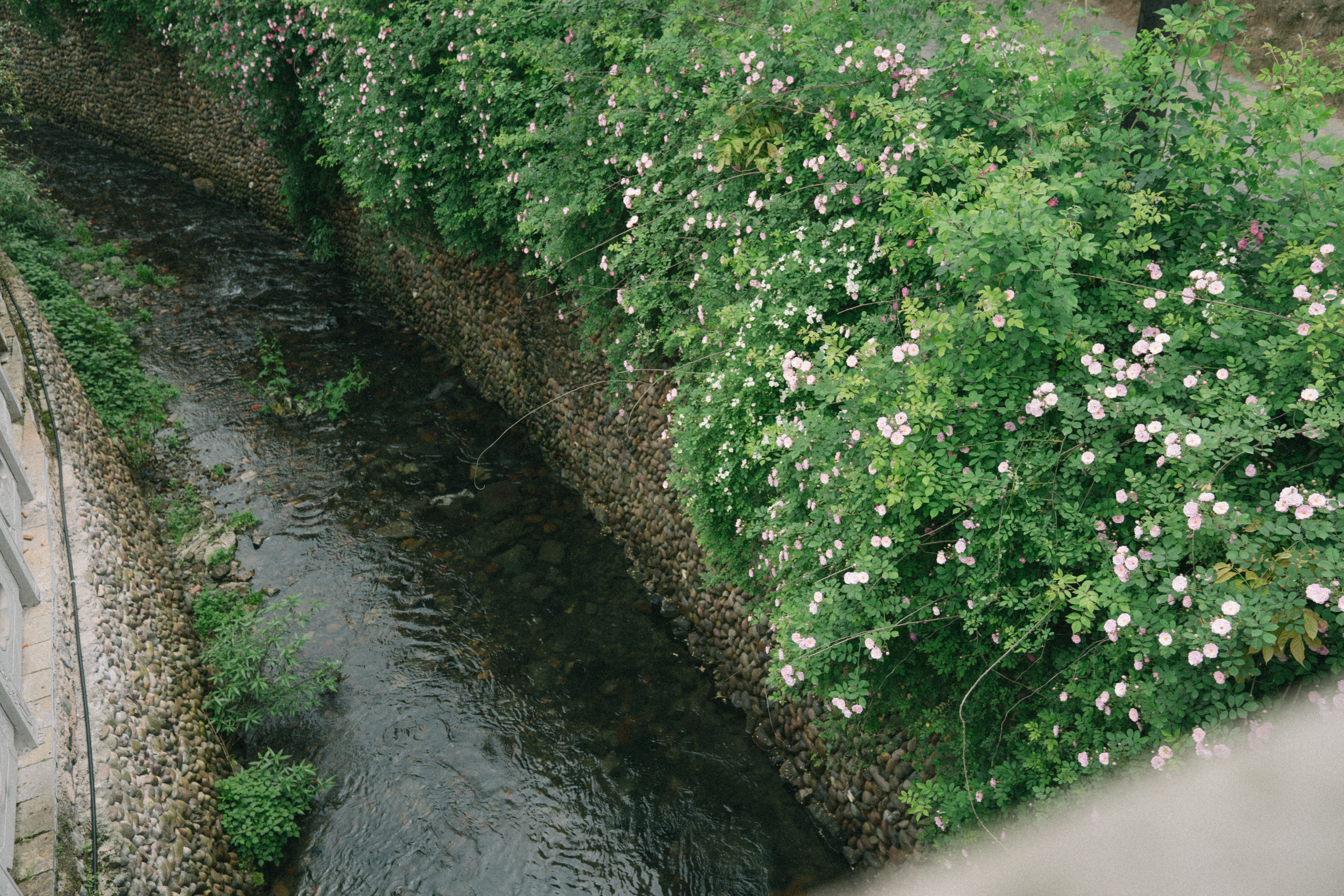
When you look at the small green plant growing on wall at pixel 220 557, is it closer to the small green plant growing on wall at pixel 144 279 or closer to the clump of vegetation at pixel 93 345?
the clump of vegetation at pixel 93 345

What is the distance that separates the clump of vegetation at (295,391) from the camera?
9000 millimetres

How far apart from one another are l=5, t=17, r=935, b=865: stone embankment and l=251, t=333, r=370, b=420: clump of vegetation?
1196 mm

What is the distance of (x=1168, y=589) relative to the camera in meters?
2.90

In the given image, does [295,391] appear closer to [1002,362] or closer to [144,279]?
[144,279]

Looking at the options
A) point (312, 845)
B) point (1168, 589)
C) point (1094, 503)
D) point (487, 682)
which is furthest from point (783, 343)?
point (312, 845)

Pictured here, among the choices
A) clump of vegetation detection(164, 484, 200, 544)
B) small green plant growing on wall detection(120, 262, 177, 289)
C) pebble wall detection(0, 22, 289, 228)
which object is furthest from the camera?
pebble wall detection(0, 22, 289, 228)

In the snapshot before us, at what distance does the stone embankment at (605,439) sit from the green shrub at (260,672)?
106 inches

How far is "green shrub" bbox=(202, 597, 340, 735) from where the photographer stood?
5.69m

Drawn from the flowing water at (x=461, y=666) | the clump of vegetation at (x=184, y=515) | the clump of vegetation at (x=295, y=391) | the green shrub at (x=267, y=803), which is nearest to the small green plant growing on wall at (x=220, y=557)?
the flowing water at (x=461, y=666)

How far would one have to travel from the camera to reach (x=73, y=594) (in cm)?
512

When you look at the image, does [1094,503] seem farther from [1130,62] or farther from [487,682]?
[487,682]

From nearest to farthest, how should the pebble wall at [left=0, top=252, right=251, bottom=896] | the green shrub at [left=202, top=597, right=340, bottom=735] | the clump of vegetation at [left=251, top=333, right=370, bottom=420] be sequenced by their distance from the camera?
the pebble wall at [left=0, top=252, right=251, bottom=896] → the green shrub at [left=202, top=597, right=340, bottom=735] → the clump of vegetation at [left=251, top=333, right=370, bottom=420]

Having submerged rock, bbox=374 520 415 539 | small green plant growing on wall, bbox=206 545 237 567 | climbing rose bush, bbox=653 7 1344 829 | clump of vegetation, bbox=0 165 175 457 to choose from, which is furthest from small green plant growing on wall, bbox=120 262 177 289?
climbing rose bush, bbox=653 7 1344 829

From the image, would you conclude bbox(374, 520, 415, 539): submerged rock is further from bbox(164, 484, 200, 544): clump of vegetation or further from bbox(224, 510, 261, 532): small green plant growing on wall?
bbox(164, 484, 200, 544): clump of vegetation
